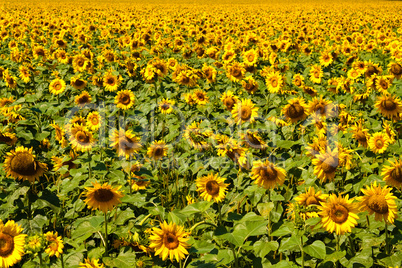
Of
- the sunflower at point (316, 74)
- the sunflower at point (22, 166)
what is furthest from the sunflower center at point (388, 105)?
the sunflower at point (22, 166)

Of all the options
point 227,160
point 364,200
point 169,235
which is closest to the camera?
point 169,235

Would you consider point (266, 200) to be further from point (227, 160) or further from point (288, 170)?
point (227, 160)

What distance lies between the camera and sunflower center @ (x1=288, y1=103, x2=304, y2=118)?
156 inches

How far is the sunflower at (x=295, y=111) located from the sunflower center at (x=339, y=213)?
1.81 metres

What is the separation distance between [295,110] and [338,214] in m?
1.85

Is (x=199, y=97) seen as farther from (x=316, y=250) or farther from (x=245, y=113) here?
(x=316, y=250)

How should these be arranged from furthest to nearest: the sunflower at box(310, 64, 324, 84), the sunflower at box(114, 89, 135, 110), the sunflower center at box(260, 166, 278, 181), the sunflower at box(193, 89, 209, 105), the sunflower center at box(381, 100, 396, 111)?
the sunflower at box(310, 64, 324, 84) → the sunflower at box(193, 89, 209, 105) → the sunflower at box(114, 89, 135, 110) → the sunflower center at box(381, 100, 396, 111) → the sunflower center at box(260, 166, 278, 181)

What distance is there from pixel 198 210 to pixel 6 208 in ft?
5.75

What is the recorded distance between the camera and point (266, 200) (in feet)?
10.3

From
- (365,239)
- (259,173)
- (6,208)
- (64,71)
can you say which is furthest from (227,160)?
(64,71)

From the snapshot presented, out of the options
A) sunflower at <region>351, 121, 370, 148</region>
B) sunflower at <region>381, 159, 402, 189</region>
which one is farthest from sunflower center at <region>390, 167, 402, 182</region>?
sunflower at <region>351, 121, 370, 148</region>

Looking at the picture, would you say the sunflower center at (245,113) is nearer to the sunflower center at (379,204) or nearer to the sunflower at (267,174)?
the sunflower at (267,174)

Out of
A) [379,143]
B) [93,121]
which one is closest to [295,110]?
[379,143]

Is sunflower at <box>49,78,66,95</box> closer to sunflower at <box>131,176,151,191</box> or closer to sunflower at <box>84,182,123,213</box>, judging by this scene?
sunflower at <box>131,176,151,191</box>
